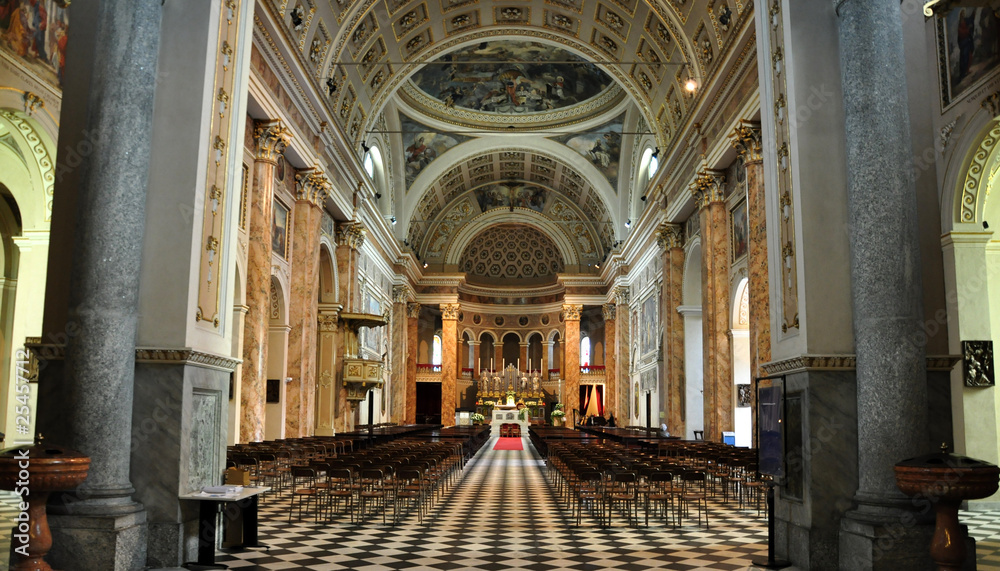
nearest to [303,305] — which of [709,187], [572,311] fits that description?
[709,187]

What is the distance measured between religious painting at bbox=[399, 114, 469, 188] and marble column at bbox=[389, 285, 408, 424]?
→ 5.89m

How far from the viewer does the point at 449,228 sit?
45938 millimetres

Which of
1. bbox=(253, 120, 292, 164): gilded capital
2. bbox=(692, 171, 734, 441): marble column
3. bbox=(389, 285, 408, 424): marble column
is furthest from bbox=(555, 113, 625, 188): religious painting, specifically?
bbox=(253, 120, 292, 164): gilded capital

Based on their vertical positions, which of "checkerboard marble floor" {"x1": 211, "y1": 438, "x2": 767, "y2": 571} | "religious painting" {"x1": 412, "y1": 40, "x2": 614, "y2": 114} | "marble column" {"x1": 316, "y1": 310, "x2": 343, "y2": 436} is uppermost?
"religious painting" {"x1": 412, "y1": 40, "x2": 614, "y2": 114}

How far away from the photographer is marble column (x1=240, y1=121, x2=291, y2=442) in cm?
1664

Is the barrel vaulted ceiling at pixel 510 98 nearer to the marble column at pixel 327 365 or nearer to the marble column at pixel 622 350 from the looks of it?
the marble column at pixel 622 350

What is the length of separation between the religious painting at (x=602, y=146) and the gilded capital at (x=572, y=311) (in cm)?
881

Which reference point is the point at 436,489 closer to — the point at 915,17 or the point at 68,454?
the point at 68,454

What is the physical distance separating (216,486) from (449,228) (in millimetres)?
38145

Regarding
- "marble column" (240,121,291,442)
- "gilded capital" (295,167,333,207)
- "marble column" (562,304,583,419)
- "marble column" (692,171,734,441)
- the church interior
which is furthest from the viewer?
"marble column" (562,304,583,419)

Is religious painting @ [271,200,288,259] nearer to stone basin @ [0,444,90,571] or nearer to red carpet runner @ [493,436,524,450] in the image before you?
red carpet runner @ [493,436,524,450]

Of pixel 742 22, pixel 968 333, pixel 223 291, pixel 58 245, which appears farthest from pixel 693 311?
pixel 58 245

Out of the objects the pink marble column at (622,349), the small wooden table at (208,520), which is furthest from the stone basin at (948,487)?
the pink marble column at (622,349)

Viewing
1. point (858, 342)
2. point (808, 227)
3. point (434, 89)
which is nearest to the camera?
point (858, 342)
